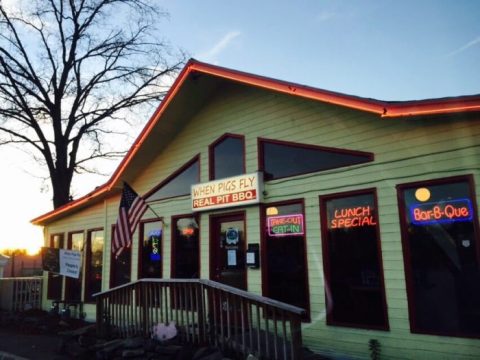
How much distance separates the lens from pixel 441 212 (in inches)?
228

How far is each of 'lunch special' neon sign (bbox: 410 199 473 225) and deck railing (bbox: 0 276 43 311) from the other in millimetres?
13257

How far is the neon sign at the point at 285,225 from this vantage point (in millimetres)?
7445

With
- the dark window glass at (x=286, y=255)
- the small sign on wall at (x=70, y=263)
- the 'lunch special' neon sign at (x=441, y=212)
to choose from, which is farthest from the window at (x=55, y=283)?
the 'lunch special' neon sign at (x=441, y=212)

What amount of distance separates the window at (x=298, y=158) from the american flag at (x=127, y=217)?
3325 mm

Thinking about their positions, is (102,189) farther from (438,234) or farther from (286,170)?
(438,234)

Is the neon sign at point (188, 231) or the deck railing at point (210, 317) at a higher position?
the neon sign at point (188, 231)

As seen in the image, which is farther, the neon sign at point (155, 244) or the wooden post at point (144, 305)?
the neon sign at point (155, 244)

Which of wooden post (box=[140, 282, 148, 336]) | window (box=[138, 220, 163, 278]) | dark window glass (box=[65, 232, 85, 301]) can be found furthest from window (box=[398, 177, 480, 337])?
dark window glass (box=[65, 232, 85, 301])

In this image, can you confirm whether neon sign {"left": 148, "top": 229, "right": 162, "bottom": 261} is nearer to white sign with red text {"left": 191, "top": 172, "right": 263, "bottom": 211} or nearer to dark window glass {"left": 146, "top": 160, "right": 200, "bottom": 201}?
dark window glass {"left": 146, "top": 160, "right": 200, "bottom": 201}

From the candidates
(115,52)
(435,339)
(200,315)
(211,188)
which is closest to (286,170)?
(211,188)

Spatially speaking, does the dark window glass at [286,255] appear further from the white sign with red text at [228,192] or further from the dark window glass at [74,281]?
the dark window glass at [74,281]

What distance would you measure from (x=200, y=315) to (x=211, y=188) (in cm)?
303

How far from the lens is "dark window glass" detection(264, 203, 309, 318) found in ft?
24.0

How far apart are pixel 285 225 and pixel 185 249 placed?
118 inches
